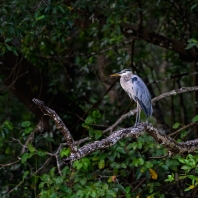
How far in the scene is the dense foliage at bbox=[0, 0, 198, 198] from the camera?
3.59 metres

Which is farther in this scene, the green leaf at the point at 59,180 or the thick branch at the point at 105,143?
the green leaf at the point at 59,180

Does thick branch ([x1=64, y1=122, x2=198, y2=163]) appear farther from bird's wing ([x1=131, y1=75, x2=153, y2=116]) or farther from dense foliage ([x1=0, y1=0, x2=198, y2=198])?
bird's wing ([x1=131, y1=75, x2=153, y2=116])

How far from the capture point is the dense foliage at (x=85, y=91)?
3586 millimetres

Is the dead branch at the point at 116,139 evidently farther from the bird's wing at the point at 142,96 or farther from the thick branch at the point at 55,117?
the bird's wing at the point at 142,96

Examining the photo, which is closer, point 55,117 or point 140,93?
point 55,117

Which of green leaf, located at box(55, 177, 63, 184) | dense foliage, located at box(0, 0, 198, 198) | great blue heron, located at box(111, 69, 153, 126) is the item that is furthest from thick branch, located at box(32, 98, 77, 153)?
great blue heron, located at box(111, 69, 153, 126)

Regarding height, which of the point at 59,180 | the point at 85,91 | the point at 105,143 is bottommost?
the point at 59,180

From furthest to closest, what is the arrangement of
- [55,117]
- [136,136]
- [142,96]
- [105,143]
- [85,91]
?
[85,91]
[142,96]
[136,136]
[105,143]
[55,117]

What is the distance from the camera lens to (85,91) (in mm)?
5129

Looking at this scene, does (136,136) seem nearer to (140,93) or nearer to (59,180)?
(59,180)

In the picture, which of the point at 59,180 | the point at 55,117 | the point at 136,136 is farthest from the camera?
the point at 59,180

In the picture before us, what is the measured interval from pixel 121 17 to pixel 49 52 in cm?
111

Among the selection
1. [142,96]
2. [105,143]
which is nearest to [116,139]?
[105,143]

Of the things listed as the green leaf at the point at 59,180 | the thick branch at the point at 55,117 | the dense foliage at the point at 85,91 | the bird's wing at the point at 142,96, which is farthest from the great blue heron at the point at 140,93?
the thick branch at the point at 55,117
